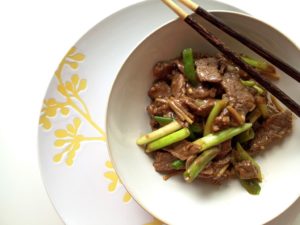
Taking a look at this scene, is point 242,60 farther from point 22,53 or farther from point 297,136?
point 22,53

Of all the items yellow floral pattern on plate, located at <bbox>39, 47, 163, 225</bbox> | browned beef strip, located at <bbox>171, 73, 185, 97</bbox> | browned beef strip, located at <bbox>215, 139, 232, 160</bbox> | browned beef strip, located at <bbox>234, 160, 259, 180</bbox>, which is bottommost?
browned beef strip, located at <bbox>234, 160, 259, 180</bbox>

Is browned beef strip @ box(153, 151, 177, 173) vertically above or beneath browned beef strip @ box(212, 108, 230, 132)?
above

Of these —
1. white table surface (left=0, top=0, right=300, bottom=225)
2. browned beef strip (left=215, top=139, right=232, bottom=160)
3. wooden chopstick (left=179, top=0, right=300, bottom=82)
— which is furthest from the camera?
white table surface (left=0, top=0, right=300, bottom=225)

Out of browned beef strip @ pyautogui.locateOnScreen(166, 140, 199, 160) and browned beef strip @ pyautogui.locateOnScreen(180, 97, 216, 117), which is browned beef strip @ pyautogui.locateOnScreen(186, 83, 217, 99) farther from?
browned beef strip @ pyautogui.locateOnScreen(166, 140, 199, 160)

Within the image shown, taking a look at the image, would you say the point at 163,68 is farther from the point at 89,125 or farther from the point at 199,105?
the point at 89,125

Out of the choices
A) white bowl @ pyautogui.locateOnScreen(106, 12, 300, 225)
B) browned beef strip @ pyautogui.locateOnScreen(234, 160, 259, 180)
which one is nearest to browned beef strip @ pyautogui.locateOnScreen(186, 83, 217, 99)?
white bowl @ pyautogui.locateOnScreen(106, 12, 300, 225)

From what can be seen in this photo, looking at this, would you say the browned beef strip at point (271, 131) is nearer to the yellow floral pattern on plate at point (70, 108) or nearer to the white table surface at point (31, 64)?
the white table surface at point (31, 64)

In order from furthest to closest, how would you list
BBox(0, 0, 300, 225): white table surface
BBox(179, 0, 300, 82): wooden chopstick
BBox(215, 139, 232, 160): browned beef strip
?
BBox(0, 0, 300, 225): white table surface < BBox(215, 139, 232, 160): browned beef strip < BBox(179, 0, 300, 82): wooden chopstick
